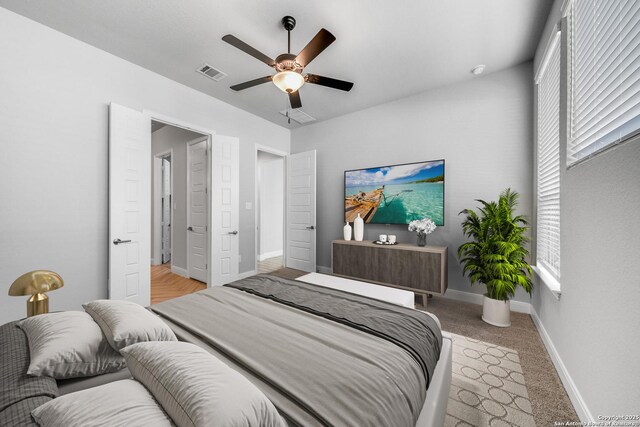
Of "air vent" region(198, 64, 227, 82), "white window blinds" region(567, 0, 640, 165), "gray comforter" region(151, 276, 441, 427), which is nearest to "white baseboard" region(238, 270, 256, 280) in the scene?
"gray comforter" region(151, 276, 441, 427)

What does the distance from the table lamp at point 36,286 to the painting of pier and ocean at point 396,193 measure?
11.7 feet

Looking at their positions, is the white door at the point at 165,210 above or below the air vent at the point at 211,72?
below

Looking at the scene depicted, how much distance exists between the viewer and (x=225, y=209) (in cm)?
390

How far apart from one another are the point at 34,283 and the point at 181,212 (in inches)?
142

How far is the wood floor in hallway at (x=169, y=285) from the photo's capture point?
3.53 metres

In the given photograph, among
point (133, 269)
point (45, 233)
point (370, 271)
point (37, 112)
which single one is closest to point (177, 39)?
point (37, 112)

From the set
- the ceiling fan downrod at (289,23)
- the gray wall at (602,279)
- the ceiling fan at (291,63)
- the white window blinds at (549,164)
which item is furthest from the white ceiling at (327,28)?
the gray wall at (602,279)

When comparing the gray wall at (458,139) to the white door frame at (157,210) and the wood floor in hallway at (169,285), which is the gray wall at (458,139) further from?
the white door frame at (157,210)

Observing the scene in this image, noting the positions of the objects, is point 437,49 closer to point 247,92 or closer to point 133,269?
point 247,92

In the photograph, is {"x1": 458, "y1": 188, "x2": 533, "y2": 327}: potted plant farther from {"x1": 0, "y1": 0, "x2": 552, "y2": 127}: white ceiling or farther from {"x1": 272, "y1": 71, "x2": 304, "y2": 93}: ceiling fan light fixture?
{"x1": 272, "y1": 71, "x2": 304, "y2": 93}: ceiling fan light fixture

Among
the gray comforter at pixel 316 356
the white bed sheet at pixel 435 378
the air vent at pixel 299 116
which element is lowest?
the white bed sheet at pixel 435 378

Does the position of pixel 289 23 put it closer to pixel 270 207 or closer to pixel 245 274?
pixel 245 274

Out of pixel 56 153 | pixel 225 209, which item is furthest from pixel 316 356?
pixel 225 209

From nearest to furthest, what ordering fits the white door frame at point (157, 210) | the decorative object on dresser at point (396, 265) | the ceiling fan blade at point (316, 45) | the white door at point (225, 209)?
the ceiling fan blade at point (316, 45) < the decorative object on dresser at point (396, 265) < the white door at point (225, 209) < the white door frame at point (157, 210)
